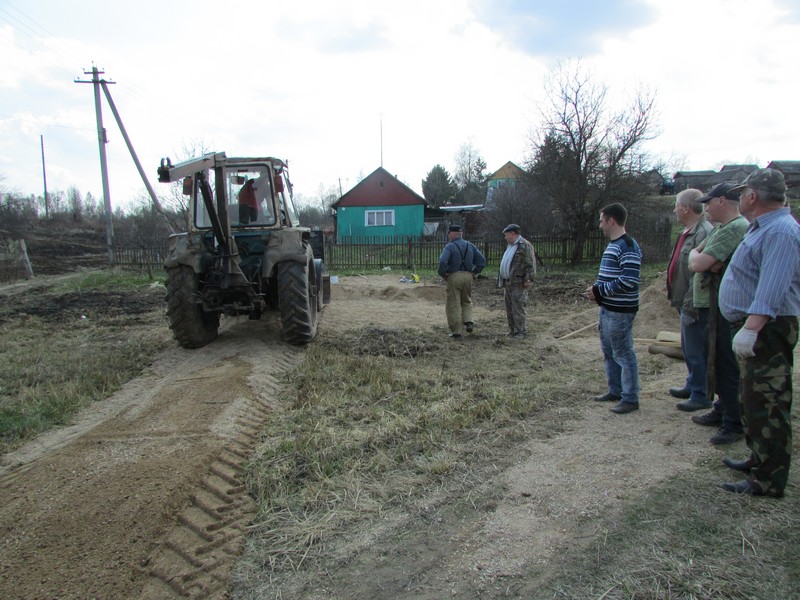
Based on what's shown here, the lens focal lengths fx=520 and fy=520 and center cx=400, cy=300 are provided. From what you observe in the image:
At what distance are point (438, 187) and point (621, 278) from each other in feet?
157

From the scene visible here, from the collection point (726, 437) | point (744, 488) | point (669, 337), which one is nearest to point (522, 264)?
point (669, 337)

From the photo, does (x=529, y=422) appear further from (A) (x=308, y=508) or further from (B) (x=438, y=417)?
(A) (x=308, y=508)

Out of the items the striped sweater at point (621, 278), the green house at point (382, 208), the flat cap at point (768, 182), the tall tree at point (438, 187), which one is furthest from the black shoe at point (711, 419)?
the tall tree at point (438, 187)

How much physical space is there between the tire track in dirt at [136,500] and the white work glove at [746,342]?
288 centimetres

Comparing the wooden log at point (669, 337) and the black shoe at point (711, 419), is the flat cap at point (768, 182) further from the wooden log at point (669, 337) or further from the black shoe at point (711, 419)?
the wooden log at point (669, 337)

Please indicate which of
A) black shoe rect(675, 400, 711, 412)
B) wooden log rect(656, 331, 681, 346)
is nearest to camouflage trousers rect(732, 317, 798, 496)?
black shoe rect(675, 400, 711, 412)

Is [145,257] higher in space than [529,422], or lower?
higher

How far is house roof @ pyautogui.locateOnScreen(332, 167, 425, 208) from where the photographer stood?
31.9 meters

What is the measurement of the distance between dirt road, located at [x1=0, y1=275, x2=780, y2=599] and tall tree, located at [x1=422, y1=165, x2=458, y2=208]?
149 feet

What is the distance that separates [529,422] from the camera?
4.22 metres

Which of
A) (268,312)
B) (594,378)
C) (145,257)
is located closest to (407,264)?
(145,257)

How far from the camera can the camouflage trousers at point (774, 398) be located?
110 inches

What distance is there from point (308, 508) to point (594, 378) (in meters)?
3.58

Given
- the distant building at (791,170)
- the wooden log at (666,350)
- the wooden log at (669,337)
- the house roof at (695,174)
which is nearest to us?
the wooden log at (666,350)
